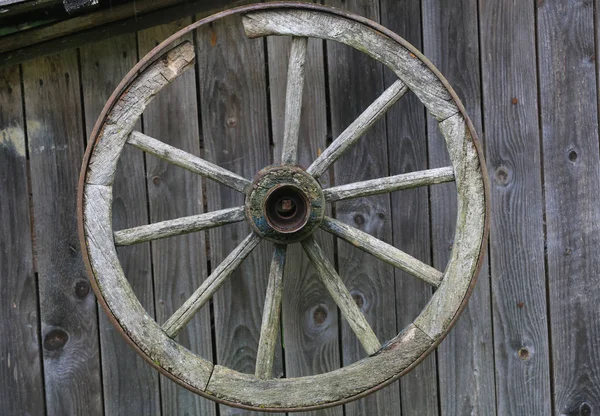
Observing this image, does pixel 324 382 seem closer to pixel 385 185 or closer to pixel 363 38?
pixel 385 185

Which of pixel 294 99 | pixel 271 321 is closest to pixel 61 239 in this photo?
pixel 271 321

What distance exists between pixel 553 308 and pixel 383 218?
0.65 m

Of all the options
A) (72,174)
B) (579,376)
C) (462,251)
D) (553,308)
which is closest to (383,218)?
(462,251)

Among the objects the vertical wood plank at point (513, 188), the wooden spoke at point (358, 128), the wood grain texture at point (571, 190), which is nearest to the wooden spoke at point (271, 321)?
the wooden spoke at point (358, 128)

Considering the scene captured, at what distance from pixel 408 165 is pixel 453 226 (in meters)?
0.25

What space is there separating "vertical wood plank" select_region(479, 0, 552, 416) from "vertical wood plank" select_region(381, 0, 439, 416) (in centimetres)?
22

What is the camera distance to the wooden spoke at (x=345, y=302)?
5.90ft

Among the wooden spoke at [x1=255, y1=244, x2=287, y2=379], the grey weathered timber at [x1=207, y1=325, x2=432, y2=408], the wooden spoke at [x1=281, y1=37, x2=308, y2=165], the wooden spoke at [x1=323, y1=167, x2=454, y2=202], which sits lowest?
the grey weathered timber at [x1=207, y1=325, x2=432, y2=408]

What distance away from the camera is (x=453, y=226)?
2.22 meters

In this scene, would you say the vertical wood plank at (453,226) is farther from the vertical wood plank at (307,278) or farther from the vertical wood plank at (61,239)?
the vertical wood plank at (61,239)

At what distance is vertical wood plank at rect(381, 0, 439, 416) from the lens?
221cm

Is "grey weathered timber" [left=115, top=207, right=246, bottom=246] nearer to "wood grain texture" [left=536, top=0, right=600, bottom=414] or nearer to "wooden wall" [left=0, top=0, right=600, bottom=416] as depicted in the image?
"wooden wall" [left=0, top=0, right=600, bottom=416]

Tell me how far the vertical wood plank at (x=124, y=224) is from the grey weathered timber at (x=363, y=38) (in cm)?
60

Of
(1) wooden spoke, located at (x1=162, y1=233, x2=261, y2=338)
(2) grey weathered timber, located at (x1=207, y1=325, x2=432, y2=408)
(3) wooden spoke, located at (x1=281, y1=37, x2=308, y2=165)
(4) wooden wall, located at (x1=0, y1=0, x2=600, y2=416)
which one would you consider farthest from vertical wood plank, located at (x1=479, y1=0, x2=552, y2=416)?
(1) wooden spoke, located at (x1=162, y1=233, x2=261, y2=338)
